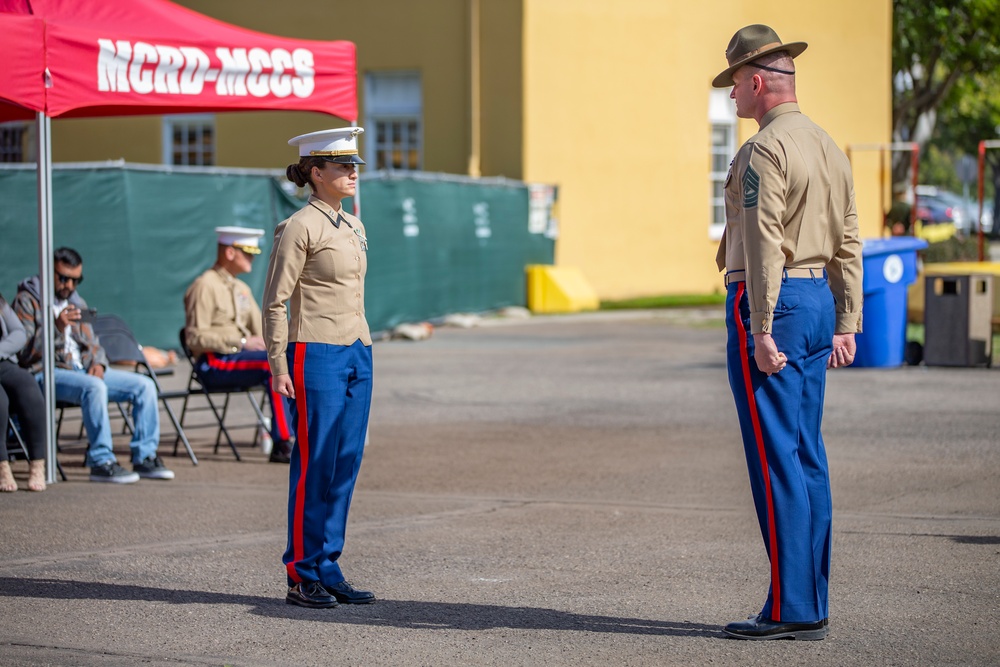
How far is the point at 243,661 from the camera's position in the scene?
17.0 feet

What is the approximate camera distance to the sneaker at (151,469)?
9070 mm

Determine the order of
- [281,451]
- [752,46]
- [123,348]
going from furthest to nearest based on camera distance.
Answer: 1. [123,348]
2. [281,451]
3. [752,46]

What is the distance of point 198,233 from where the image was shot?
1616 cm

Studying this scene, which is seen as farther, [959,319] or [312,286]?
[959,319]

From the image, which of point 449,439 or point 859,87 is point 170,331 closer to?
point 449,439

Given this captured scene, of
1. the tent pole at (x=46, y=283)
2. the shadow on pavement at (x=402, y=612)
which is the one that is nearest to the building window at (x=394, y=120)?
the tent pole at (x=46, y=283)

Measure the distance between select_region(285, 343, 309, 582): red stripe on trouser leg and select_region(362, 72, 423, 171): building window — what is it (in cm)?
2047

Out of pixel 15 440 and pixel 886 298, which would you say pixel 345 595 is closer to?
pixel 15 440

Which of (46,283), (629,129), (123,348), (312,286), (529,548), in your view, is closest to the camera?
(312,286)

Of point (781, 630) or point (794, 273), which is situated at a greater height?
point (794, 273)

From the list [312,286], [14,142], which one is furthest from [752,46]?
[14,142]

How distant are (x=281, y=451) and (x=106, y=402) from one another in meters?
1.30

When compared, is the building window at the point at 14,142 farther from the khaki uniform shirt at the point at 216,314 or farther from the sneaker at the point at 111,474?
the sneaker at the point at 111,474

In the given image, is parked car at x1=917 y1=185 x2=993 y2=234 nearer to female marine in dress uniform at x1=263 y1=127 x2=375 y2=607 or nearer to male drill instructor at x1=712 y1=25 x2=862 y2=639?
female marine in dress uniform at x1=263 y1=127 x2=375 y2=607
